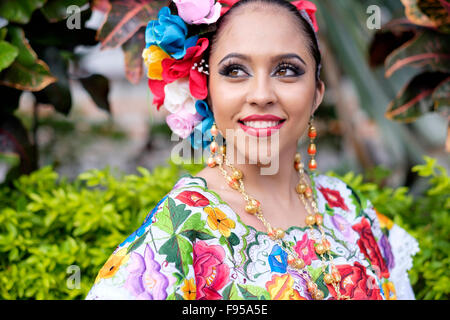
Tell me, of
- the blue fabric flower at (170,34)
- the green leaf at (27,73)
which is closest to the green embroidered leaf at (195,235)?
the blue fabric flower at (170,34)

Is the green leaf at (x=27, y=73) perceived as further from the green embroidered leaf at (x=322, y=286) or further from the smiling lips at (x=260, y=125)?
the green embroidered leaf at (x=322, y=286)

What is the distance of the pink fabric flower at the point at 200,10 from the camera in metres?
1.52

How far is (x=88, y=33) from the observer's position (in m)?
2.32

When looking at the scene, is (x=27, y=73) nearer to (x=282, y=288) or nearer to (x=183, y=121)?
(x=183, y=121)

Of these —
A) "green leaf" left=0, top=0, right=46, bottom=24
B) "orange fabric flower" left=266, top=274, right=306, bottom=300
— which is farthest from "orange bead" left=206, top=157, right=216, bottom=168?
"green leaf" left=0, top=0, right=46, bottom=24

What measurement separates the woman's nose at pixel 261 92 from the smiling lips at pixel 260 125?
0.13 feet

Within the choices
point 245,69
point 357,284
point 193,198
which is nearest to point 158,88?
point 245,69

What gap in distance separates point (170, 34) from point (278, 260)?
801 millimetres

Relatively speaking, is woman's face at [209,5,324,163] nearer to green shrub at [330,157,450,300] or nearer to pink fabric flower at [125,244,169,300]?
pink fabric flower at [125,244,169,300]

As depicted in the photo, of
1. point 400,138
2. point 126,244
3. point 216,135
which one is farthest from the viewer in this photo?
point 400,138

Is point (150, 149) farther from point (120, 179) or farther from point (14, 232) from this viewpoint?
point (14, 232)

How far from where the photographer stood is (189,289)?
1.26m

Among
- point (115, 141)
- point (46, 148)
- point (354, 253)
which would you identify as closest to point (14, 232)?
point (354, 253)

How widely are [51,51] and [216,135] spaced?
44.0 inches
